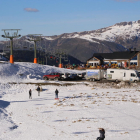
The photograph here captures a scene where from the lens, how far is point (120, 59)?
337ft

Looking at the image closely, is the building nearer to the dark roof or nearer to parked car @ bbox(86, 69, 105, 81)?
the dark roof

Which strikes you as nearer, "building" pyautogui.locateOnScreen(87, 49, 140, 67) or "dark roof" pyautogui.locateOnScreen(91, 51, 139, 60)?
"building" pyautogui.locateOnScreen(87, 49, 140, 67)

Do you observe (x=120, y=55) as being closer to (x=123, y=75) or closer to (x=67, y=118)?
(x=123, y=75)

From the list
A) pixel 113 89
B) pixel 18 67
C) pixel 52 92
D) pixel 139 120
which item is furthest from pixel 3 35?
pixel 139 120

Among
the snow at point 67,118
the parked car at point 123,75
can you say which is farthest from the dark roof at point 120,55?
the snow at point 67,118

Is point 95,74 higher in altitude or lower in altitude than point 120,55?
lower

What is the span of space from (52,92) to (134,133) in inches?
1141

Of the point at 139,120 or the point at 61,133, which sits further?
the point at 139,120

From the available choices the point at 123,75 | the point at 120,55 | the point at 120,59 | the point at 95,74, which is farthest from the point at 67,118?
the point at 120,55

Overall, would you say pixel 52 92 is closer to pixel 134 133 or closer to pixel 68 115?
pixel 68 115

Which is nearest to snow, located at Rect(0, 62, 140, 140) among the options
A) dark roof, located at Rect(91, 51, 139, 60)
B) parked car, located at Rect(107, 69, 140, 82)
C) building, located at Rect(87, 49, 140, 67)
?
parked car, located at Rect(107, 69, 140, 82)

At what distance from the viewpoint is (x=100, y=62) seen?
106 metres

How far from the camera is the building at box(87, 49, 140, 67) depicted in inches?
3889

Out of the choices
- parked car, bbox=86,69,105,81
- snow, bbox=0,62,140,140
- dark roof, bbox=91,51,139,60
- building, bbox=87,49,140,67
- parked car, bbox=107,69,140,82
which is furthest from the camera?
dark roof, bbox=91,51,139,60
